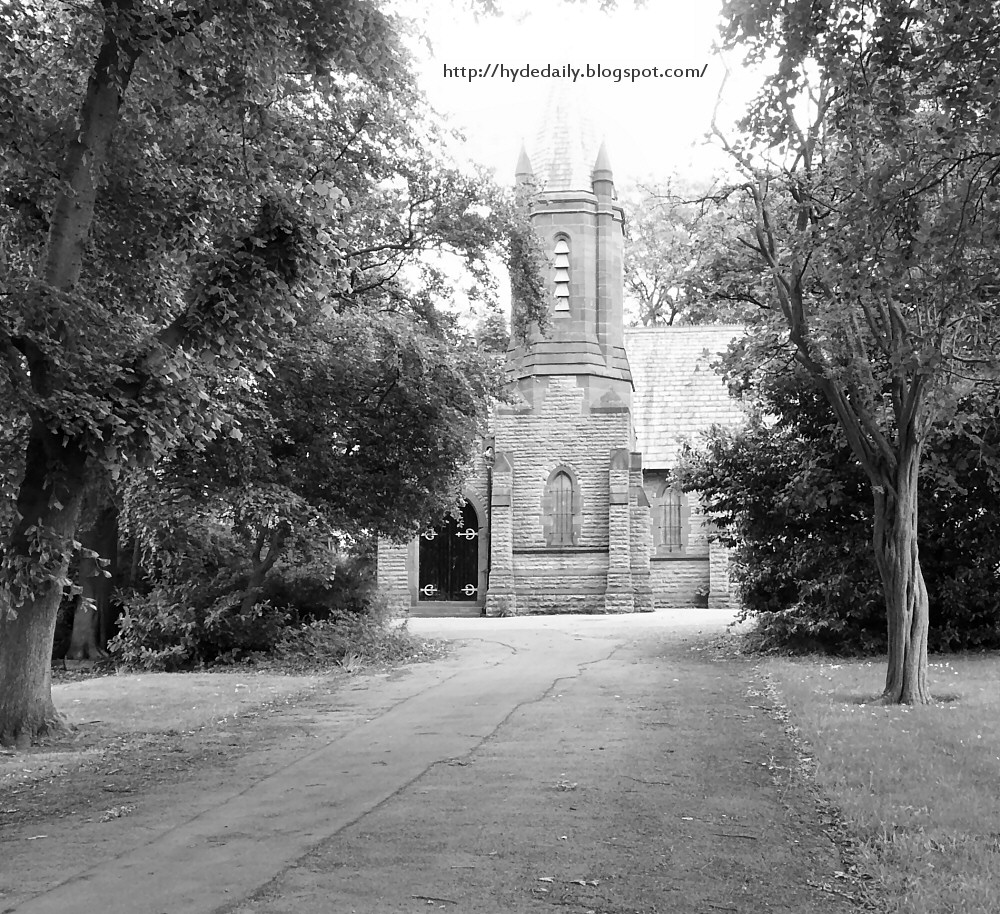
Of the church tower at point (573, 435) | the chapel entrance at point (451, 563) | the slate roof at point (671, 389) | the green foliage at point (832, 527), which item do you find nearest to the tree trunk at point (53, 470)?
the green foliage at point (832, 527)

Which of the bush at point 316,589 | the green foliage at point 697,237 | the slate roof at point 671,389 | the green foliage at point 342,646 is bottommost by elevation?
the green foliage at point 342,646

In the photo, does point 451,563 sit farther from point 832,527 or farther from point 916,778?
point 916,778

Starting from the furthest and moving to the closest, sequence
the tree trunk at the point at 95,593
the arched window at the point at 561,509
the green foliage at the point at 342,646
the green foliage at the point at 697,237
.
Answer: the arched window at the point at 561,509, the tree trunk at the point at 95,593, the green foliage at the point at 342,646, the green foliage at the point at 697,237

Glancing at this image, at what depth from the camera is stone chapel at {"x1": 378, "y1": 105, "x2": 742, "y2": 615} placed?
109 ft

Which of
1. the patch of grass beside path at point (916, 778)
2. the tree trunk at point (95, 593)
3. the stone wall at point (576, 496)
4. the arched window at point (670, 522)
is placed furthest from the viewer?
the arched window at point (670, 522)

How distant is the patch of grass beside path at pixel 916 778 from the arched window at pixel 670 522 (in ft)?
70.4

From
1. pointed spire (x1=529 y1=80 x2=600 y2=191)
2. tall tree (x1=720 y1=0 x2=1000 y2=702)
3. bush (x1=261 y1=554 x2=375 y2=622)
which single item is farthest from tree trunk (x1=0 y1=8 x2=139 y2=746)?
A: pointed spire (x1=529 y1=80 x2=600 y2=191)

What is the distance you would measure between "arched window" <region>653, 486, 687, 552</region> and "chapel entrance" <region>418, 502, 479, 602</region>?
19.8 feet

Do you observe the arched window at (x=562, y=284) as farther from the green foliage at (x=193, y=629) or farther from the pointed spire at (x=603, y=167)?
the green foliage at (x=193, y=629)

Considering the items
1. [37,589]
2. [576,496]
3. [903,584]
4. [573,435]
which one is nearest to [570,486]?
[576,496]

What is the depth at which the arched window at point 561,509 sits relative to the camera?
3384 cm

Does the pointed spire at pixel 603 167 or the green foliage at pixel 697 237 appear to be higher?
the pointed spire at pixel 603 167

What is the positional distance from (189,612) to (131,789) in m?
10.4

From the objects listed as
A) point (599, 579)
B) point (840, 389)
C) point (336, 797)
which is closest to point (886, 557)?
point (840, 389)
